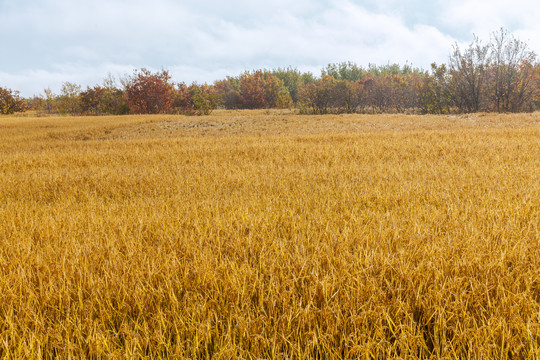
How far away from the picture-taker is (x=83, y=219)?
9.37ft

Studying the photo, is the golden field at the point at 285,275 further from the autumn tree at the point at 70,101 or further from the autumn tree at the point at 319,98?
the autumn tree at the point at 70,101

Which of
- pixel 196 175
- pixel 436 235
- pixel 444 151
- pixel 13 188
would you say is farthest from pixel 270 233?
pixel 444 151

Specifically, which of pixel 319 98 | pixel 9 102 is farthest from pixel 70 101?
pixel 319 98

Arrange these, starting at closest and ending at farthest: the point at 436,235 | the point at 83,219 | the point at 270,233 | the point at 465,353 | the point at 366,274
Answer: the point at 465,353
the point at 366,274
the point at 436,235
the point at 270,233
the point at 83,219

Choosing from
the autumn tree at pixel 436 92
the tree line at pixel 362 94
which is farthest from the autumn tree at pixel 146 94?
the autumn tree at pixel 436 92

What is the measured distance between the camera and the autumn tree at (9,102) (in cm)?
4141

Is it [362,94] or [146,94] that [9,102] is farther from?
[362,94]

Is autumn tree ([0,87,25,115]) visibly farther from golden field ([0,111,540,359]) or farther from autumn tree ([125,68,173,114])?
golden field ([0,111,540,359])

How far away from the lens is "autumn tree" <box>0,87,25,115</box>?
41.4 meters

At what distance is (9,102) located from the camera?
4238 centimetres

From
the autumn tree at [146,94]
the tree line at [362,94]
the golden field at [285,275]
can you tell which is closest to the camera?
the golden field at [285,275]

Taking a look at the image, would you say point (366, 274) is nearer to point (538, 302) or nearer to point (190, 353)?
point (538, 302)

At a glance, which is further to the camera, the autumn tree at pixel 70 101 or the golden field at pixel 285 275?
the autumn tree at pixel 70 101

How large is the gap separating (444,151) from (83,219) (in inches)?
239
